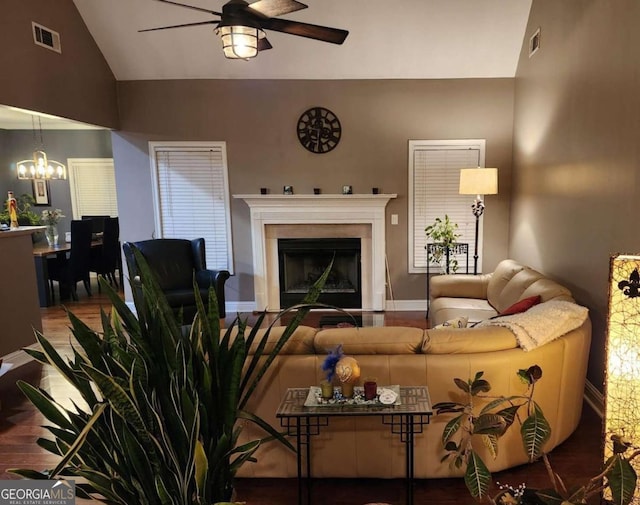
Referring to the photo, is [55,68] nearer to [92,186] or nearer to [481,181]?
[481,181]

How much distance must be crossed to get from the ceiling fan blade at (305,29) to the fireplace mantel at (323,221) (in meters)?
2.48

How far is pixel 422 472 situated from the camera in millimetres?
2307

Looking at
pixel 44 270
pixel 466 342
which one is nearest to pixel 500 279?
pixel 466 342

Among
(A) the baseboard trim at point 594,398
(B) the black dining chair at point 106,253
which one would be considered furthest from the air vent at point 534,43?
(B) the black dining chair at point 106,253

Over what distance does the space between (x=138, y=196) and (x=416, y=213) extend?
354cm

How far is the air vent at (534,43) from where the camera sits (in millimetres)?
4254

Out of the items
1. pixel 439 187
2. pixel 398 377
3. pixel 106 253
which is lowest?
pixel 398 377

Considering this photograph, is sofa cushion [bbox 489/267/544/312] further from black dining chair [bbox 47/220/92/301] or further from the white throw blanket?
black dining chair [bbox 47/220/92/301]

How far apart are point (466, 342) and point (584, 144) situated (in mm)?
2073

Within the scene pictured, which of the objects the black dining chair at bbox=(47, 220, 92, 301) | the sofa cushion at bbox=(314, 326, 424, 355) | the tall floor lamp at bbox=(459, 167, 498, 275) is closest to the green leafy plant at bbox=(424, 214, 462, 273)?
the tall floor lamp at bbox=(459, 167, 498, 275)

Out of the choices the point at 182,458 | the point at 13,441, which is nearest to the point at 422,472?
the point at 182,458

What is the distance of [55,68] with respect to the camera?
14.1 ft

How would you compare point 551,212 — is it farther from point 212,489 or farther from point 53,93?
point 53,93

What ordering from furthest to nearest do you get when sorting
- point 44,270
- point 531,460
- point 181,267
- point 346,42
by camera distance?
point 44,270 < point 181,267 < point 346,42 < point 531,460
